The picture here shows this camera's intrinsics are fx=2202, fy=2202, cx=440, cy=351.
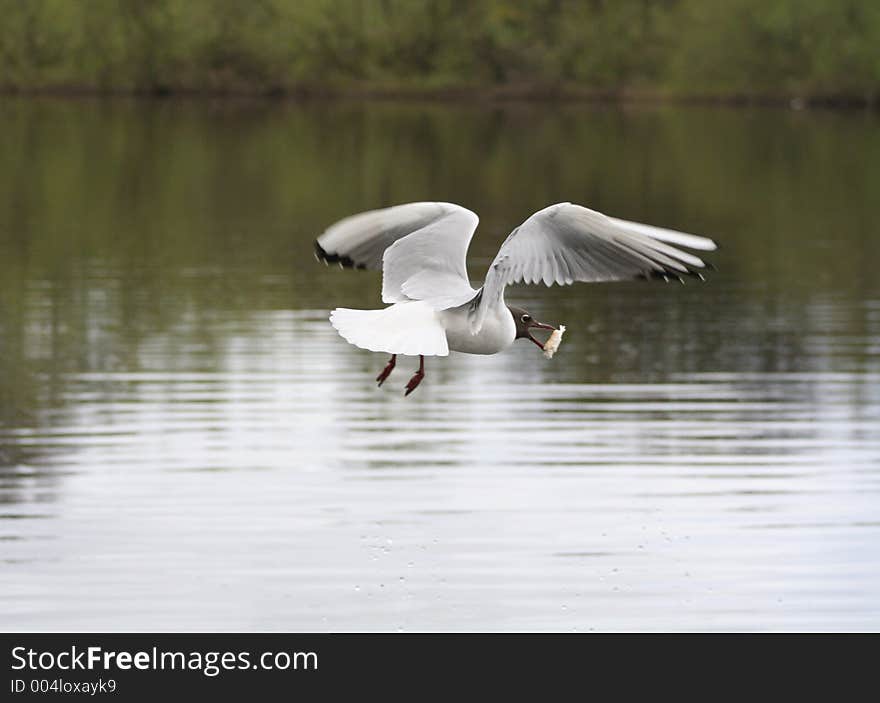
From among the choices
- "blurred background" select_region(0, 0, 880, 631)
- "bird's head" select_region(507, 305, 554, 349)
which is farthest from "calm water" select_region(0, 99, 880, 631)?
"bird's head" select_region(507, 305, 554, 349)

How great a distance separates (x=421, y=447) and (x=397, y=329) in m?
11.5

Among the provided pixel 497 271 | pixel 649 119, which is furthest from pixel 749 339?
pixel 649 119

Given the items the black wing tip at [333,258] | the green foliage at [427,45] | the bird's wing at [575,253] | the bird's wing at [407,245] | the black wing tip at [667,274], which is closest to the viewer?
the black wing tip at [667,274]

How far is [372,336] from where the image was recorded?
9602mm

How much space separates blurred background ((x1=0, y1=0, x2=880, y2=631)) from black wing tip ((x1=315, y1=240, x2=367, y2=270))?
4.60 metres

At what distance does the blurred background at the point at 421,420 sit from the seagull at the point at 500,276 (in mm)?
4898

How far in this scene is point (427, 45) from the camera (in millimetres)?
122500

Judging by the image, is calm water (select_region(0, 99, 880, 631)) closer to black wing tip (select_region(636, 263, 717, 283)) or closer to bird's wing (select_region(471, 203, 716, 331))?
bird's wing (select_region(471, 203, 716, 331))

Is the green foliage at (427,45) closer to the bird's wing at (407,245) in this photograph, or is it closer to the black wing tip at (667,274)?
the bird's wing at (407,245)

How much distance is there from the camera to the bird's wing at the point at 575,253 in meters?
9.71

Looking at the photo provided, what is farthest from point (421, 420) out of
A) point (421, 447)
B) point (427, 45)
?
point (427, 45)

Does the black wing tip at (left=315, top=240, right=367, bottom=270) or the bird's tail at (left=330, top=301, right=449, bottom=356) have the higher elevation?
the black wing tip at (left=315, top=240, right=367, bottom=270)

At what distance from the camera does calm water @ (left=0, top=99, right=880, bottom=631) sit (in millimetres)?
15820

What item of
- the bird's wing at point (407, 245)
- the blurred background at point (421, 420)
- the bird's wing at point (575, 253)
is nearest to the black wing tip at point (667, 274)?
the bird's wing at point (575, 253)
